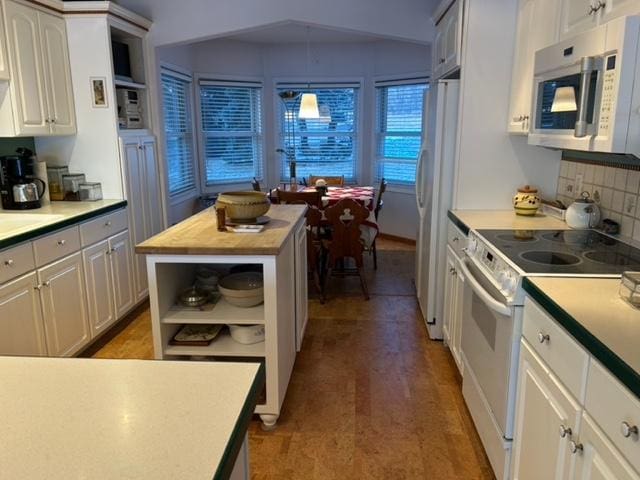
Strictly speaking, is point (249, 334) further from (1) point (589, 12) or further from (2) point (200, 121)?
(2) point (200, 121)

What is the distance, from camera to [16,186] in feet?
10.3

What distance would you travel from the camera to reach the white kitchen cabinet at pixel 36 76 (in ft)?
9.78

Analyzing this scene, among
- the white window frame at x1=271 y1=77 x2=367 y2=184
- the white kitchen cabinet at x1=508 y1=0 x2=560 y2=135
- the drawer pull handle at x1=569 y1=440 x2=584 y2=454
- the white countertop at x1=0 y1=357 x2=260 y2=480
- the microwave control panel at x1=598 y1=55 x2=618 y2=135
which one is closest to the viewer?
the white countertop at x1=0 y1=357 x2=260 y2=480

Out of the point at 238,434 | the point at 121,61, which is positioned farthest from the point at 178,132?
the point at 238,434

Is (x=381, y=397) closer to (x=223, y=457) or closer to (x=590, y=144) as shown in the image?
(x=590, y=144)

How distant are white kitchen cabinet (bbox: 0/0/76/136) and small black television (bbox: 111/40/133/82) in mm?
362

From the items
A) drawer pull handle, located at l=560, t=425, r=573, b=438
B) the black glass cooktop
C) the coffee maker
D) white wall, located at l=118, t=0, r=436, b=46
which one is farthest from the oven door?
the coffee maker

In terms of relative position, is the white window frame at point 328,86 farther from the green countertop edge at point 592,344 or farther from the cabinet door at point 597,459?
the cabinet door at point 597,459

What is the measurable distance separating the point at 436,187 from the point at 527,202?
627 millimetres

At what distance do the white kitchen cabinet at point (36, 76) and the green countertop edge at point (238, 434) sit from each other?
2.86 m

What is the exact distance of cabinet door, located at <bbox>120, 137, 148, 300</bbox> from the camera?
147 inches

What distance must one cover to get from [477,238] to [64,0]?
10.7 feet

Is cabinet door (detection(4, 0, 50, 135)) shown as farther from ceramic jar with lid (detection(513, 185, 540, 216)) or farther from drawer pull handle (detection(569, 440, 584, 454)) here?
drawer pull handle (detection(569, 440, 584, 454))

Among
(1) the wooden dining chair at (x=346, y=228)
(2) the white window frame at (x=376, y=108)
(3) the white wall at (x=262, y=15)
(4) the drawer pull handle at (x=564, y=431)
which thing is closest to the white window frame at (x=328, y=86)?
(2) the white window frame at (x=376, y=108)
